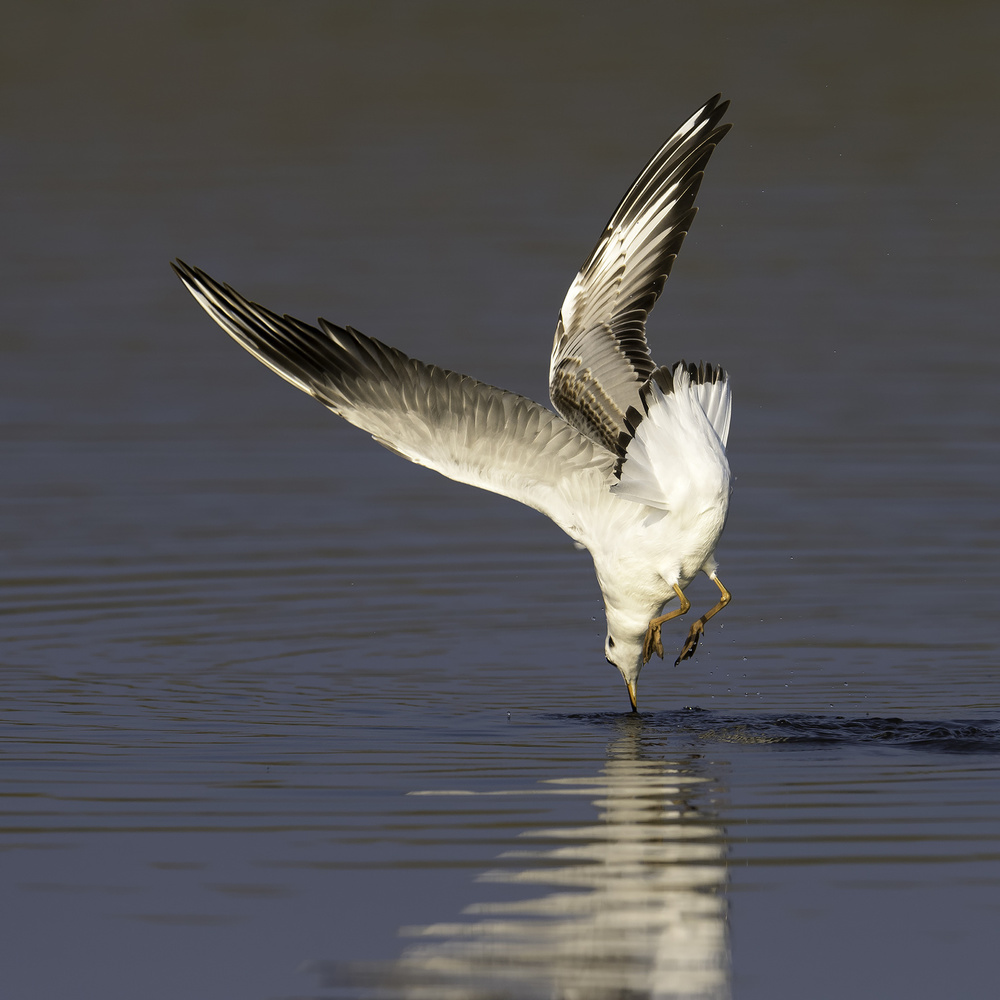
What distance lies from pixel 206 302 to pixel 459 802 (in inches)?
127

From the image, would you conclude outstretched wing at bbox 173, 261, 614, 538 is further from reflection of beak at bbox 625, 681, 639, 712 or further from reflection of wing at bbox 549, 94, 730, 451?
reflection of beak at bbox 625, 681, 639, 712

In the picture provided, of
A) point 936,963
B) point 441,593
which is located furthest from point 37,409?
point 936,963

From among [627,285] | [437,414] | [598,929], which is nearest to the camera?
[598,929]

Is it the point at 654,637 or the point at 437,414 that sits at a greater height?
the point at 437,414

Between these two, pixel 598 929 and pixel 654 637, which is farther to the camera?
pixel 654 637

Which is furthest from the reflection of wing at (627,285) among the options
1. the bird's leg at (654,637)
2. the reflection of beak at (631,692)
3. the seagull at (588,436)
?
the reflection of beak at (631,692)

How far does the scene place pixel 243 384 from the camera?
1970 centimetres

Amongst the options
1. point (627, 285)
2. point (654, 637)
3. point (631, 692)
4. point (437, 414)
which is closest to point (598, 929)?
point (437, 414)

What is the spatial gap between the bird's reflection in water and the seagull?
1.74 meters

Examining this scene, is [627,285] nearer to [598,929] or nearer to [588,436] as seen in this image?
[588,436]

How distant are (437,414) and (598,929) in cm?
368

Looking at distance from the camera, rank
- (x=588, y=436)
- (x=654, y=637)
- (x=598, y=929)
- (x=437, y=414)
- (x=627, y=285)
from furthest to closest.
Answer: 1. (x=627, y=285)
2. (x=654, y=637)
3. (x=588, y=436)
4. (x=437, y=414)
5. (x=598, y=929)

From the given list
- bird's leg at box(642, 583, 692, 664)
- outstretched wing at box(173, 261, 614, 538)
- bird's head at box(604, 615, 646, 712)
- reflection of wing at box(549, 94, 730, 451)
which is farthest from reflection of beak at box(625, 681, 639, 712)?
reflection of wing at box(549, 94, 730, 451)

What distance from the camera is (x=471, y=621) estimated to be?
13.0m
